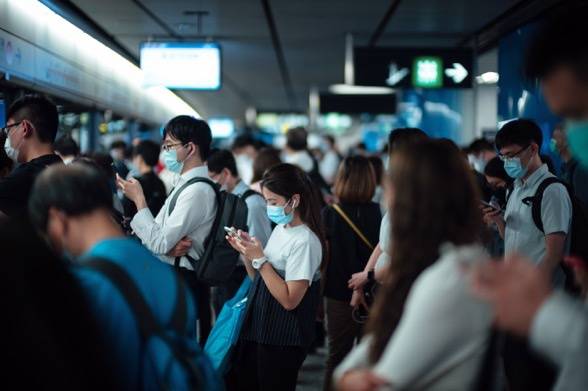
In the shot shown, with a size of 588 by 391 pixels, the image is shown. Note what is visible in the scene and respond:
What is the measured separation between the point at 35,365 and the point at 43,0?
6.82 meters

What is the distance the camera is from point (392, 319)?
2408 millimetres

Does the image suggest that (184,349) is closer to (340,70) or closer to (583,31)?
(583,31)

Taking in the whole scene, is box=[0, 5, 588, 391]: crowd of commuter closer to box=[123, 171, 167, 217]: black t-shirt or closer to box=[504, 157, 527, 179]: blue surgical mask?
box=[504, 157, 527, 179]: blue surgical mask

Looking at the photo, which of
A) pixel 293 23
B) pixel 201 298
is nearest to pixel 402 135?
pixel 201 298

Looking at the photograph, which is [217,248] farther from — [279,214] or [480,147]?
[480,147]

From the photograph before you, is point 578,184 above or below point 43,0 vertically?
below

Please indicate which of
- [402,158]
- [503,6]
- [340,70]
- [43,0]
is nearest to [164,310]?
[402,158]

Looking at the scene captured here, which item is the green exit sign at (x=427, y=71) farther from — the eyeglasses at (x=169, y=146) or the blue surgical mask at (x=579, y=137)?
the blue surgical mask at (x=579, y=137)

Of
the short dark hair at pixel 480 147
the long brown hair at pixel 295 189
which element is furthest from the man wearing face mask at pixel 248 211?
the short dark hair at pixel 480 147

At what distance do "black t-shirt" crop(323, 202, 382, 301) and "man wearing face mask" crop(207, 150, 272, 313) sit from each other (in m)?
0.52

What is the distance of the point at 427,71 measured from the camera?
10.1 meters

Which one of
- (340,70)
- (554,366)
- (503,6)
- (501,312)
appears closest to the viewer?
(501,312)

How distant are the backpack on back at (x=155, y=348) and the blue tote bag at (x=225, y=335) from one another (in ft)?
5.88

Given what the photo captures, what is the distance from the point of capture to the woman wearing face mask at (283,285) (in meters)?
4.23
